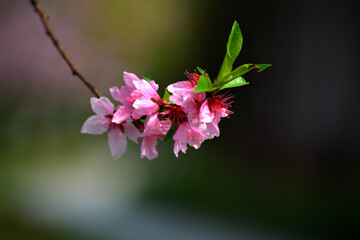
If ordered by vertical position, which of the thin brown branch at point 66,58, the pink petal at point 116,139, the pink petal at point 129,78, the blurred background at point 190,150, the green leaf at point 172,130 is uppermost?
the blurred background at point 190,150

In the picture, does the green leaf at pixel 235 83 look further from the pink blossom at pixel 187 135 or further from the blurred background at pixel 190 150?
the blurred background at pixel 190 150

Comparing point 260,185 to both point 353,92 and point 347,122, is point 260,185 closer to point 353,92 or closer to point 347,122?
point 347,122

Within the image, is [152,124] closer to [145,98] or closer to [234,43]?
[145,98]

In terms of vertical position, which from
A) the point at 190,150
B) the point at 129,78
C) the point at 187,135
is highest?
the point at 190,150

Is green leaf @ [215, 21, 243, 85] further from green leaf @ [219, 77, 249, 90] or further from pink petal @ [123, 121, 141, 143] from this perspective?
pink petal @ [123, 121, 141, 143]

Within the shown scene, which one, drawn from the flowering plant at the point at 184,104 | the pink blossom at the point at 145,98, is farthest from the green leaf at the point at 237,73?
the pink blossom at the point at 145,98

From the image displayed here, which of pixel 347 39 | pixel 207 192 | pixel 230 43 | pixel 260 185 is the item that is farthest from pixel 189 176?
pixel 230 43

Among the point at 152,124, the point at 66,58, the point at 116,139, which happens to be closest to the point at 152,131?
the point at 152,124
